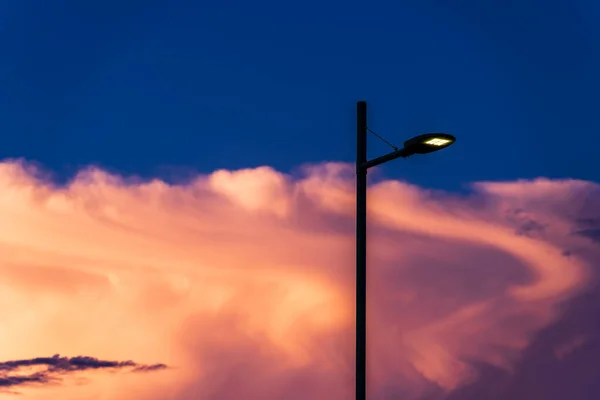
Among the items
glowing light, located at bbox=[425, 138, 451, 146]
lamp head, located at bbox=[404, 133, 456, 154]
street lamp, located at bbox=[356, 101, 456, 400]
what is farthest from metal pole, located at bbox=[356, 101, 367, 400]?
glowing light, located at bbox=[425, 138, 451, 146]

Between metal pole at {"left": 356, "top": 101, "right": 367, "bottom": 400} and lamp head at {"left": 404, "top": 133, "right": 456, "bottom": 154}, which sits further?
metal pole at {"left": 356, "top": 101, "right": 367, "bottom": 400}

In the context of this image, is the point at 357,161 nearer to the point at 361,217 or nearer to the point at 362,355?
the point at 361,217

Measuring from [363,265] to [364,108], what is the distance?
2706mm

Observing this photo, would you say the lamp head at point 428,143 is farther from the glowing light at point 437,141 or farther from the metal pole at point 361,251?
the metal pole at point 361,251

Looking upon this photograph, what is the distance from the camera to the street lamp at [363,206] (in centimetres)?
1239

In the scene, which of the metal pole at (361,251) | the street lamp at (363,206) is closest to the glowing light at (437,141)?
the street lamp at (363,206)

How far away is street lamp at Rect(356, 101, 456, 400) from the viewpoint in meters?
12.4

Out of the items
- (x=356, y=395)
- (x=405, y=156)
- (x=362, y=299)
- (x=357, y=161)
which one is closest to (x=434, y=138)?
(x=405, y=156)

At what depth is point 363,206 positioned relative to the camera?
42.9ft

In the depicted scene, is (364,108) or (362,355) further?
(364,108)

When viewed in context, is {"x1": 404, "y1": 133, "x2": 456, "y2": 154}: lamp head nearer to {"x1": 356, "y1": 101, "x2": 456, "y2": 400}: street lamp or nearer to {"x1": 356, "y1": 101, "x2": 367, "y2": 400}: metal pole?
{"x1": 356, "y1": 101, "x2": 456, "y2": 400}: street lamp

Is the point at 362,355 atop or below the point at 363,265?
below

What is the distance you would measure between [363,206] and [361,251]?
725 millimetres

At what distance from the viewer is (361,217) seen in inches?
513
